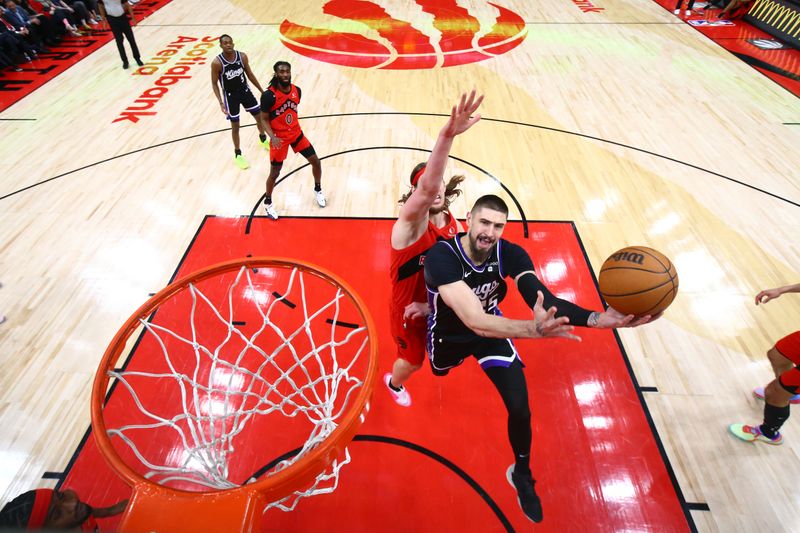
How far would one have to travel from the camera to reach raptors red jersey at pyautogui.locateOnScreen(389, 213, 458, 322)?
2629 mm

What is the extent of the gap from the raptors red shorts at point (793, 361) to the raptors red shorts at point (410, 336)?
229 centimetres

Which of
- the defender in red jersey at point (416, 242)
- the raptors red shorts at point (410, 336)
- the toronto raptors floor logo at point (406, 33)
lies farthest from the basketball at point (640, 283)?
the toronto raptors floor logo at point (406, 33)

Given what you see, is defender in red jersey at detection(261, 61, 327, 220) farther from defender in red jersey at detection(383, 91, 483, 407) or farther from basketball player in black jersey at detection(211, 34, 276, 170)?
defender in red jersey at detection(383, 91, 483, 407)

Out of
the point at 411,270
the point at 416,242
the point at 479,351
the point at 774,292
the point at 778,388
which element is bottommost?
the point at 778,388

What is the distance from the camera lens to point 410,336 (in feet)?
9.52

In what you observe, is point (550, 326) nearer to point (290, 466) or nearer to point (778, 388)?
A: point (290, 466)

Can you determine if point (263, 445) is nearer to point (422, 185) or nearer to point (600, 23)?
point (422, 185)

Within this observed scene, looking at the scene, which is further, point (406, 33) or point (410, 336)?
point (406, 33)

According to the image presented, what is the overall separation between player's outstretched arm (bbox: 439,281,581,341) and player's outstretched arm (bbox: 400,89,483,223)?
0.45 metres

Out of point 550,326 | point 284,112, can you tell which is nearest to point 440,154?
point 550,326

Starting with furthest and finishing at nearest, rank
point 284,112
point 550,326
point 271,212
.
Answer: point 271,212
point 284,112
point 550,326

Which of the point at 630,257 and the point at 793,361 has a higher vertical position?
the point at 630,257

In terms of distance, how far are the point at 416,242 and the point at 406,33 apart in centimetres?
937

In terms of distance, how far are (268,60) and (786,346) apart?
925 centimetres
